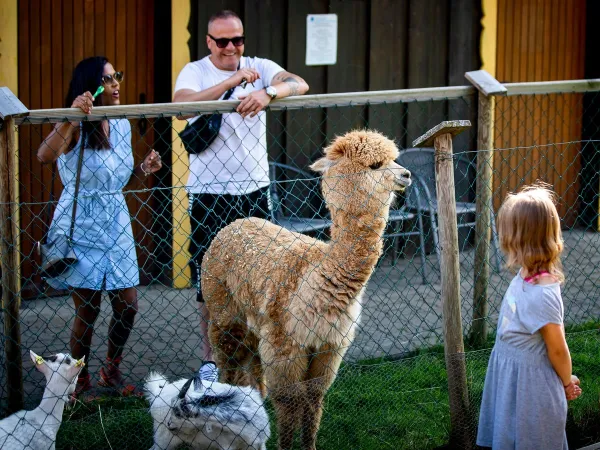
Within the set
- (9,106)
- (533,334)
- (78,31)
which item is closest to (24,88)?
(78,31)

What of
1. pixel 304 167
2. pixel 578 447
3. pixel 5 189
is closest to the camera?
pixel 5 189

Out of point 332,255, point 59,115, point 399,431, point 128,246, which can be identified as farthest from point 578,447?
point 59,115

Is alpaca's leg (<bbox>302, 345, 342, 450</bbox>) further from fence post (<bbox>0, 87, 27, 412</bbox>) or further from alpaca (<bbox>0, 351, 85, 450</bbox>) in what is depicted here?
fence post (<bbox>0, 87, 27, 412</bbox>)

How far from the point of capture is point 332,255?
160 inches

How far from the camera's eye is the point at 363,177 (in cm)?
410

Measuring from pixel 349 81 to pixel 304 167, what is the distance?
905 mm

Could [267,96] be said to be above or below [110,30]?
below

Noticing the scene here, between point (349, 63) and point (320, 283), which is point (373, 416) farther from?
point (349, 63)

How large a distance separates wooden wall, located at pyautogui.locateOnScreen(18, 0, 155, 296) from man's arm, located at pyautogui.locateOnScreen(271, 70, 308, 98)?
1953 mm

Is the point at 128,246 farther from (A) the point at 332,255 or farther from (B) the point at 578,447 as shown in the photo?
(B) the point at 578,447

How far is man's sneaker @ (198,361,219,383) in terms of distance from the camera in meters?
4.29

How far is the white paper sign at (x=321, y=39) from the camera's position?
7785 millimetres

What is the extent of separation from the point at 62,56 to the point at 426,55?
3391mm

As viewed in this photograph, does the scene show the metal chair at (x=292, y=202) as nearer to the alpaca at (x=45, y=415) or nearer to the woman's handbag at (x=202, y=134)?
the woman's handbag at (x=202, y=134)
